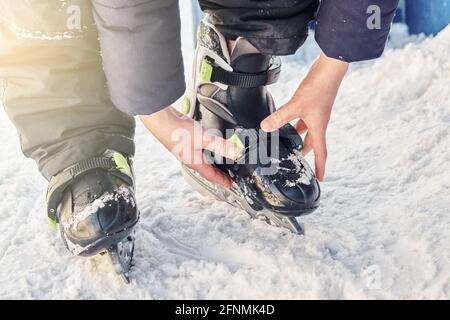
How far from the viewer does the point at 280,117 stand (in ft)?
2.89

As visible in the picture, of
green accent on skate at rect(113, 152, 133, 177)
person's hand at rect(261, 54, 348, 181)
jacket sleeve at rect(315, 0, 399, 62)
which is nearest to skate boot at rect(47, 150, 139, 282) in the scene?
green accent on skate at rect(113, 152, 133, 177)

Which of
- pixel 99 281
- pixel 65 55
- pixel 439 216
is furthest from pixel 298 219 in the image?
pixel 65 55

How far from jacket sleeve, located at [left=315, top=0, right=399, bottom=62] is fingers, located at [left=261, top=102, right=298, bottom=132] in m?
0.09

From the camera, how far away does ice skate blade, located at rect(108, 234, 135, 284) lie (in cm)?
81

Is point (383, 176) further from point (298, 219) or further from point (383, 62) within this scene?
point (383, 62)

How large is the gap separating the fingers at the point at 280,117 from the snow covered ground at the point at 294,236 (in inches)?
6.0

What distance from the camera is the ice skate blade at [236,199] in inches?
35.7

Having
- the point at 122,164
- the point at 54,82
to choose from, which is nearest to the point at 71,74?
the point at 54,82

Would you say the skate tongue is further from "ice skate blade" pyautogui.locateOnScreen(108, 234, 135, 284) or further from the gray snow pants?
"ice skate blade" pyautogui.locateOnScreen(108, 234, 135, 284)

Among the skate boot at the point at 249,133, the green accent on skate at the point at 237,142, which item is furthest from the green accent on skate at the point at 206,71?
the green accent on skate at the point at 237,142

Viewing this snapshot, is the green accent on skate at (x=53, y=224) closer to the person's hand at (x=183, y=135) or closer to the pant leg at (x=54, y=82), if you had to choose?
the pant leg at (x=54, y=82)

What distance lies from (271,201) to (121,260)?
0.74 feet

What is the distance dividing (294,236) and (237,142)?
0.16 metres
